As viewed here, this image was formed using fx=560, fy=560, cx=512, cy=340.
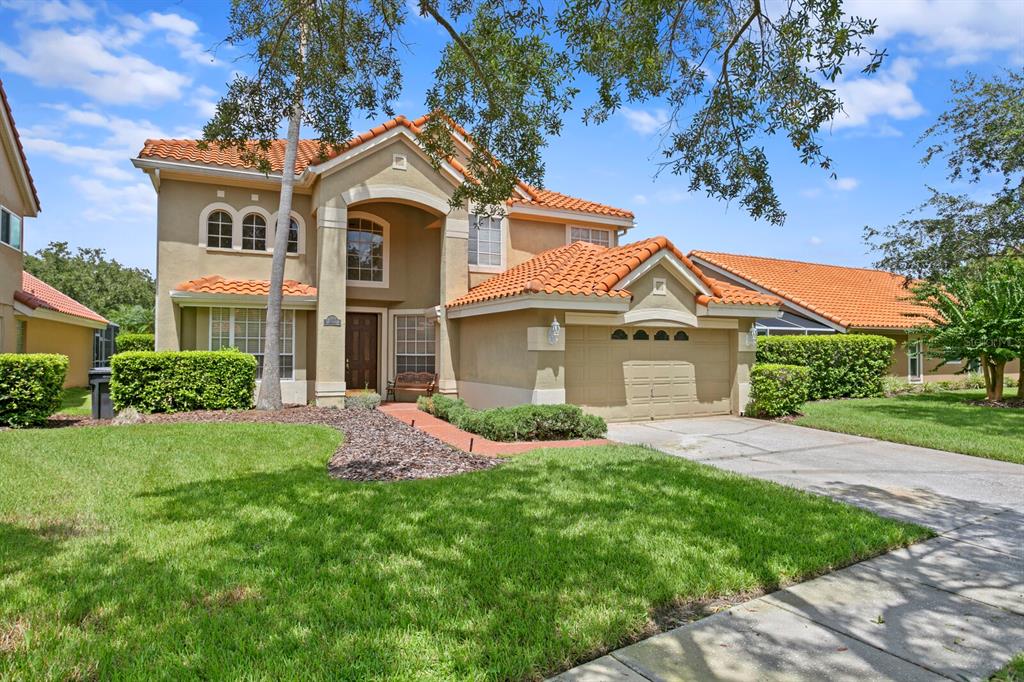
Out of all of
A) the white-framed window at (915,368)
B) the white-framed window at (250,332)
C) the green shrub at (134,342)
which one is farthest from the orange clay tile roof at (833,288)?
the green shrub at (134,342)

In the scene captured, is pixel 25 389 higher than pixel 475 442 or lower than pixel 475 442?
higher

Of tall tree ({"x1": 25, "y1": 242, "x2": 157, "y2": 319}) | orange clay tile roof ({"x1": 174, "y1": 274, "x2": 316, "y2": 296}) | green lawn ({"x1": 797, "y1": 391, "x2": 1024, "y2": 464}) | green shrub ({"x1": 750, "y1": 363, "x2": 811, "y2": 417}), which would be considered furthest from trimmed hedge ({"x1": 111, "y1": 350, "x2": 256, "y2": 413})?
tall tree ({"x1": 25, "y1": 242, "x2": 157, "y2": 319})

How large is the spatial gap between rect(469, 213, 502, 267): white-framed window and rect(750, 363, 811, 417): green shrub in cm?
887

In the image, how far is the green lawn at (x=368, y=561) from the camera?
3535mm

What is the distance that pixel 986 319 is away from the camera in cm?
1716

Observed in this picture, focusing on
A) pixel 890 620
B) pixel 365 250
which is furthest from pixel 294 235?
pixel 890 620

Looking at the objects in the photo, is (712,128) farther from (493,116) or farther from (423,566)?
(423,566)

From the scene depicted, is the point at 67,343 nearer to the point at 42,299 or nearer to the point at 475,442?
the point at 42,299

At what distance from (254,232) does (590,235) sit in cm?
1148

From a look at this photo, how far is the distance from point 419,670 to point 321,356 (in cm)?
1402

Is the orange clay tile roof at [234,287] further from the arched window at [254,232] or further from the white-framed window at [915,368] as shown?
the white-framed window at [915,368]

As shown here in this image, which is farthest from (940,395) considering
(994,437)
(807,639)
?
(807,639)

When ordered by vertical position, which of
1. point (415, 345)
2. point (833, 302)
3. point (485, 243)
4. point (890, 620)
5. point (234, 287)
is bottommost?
point (890, 620)

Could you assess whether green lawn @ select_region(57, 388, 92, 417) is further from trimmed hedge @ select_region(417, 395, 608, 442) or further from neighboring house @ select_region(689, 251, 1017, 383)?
neighboring house @ select_region(689, 251, 1017, 383)
